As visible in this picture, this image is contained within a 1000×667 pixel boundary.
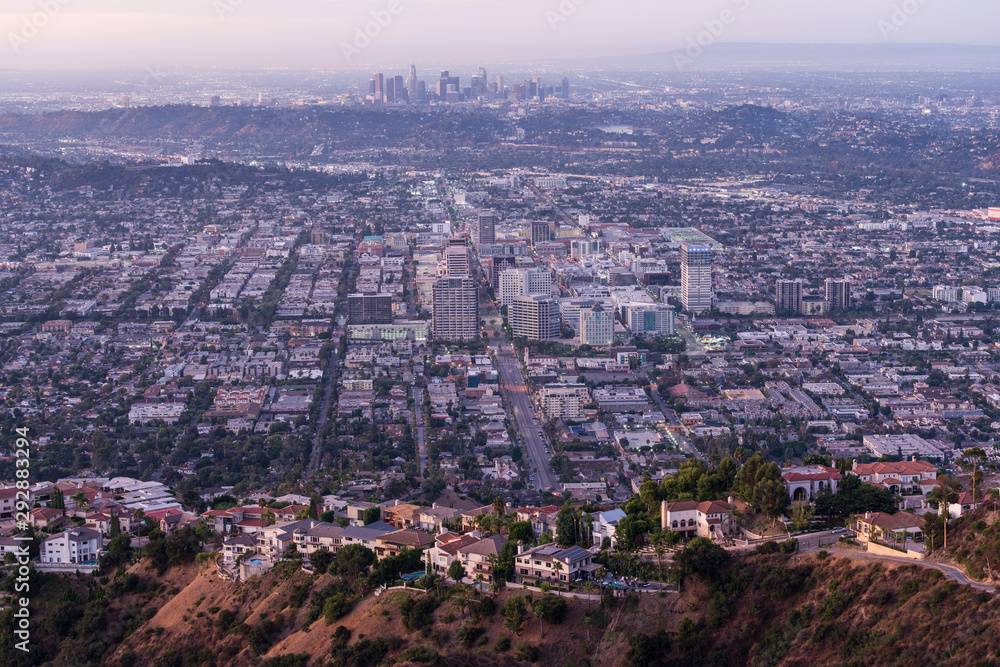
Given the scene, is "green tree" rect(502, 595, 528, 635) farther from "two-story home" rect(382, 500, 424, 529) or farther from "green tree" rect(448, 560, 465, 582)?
"two-story home" rect(382, 500, 424, 529)

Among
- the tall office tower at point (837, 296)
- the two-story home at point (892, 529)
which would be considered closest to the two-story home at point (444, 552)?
the two-story home at point (892, 529)

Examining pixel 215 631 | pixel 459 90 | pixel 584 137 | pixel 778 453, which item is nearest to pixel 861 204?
pixel 584 137

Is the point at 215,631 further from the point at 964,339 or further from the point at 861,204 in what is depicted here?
the point at 861,204

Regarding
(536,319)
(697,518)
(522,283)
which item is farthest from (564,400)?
(697,518)

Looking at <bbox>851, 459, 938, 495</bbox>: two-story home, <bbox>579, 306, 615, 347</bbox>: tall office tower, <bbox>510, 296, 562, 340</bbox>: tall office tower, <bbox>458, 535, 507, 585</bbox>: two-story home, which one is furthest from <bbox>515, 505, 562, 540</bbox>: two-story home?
<bbox>510, 296, 562, 340</bbox>: tall office tower

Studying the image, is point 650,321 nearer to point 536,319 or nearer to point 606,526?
point 536,319

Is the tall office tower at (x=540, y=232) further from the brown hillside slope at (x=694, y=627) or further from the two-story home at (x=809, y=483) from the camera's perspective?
the brown hillside slope at (x=694, y=627)
